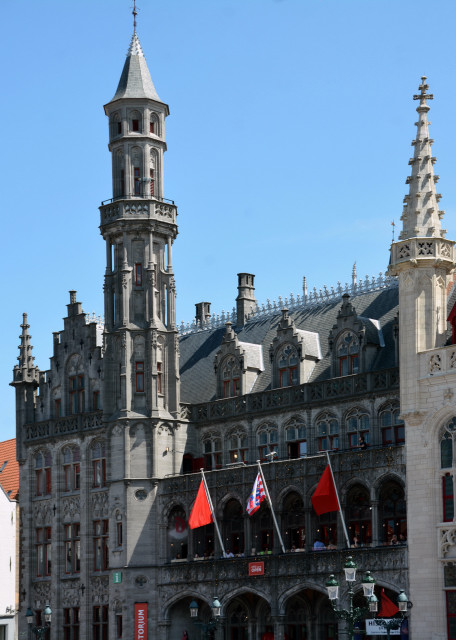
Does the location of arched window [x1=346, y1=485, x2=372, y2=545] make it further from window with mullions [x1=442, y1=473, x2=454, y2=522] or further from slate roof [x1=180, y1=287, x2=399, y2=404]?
window with mullions [x1=442, y1=473, x2=454, y2=522]

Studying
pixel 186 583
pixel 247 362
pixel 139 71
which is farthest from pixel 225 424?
pixel 139 71

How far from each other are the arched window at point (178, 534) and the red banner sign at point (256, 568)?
6.39 m

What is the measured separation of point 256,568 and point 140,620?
803 cm

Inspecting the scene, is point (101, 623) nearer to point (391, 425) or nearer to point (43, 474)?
point (43, 474)

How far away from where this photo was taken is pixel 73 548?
74688mm

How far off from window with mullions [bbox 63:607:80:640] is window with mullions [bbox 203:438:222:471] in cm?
1059

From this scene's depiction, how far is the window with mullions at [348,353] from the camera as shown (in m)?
66.5

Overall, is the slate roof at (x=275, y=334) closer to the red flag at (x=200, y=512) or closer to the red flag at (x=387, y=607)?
the red flag at (x=200, y=512)

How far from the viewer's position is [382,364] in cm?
6544

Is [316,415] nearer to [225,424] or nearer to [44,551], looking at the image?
[225,424]

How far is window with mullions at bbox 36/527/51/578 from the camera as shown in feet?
250

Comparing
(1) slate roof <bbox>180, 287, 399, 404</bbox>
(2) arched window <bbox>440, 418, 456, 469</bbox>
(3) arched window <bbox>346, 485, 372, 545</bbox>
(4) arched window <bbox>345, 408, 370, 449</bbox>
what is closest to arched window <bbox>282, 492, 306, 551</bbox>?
(3) arched window <bbox>346, 485, 372, 545</bbox>

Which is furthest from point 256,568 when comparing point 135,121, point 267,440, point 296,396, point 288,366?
point 135,121

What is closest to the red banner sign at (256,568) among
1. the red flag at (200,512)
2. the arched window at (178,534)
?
the red flag at (200,512)
